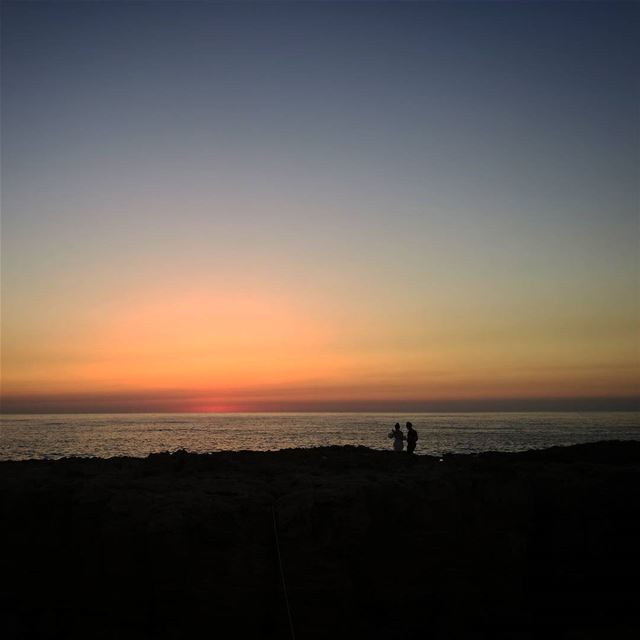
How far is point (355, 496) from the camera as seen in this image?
9430mm

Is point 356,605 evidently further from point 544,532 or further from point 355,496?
point 544,532

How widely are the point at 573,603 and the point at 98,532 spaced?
28.8 feet

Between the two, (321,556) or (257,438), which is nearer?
(321,556)

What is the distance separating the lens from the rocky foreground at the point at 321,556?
834 centimetres

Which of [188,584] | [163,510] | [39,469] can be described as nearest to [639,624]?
[188,584]

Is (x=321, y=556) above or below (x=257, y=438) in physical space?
above

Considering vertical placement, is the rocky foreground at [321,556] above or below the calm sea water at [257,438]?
above

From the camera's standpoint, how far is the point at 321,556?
28.9 feet

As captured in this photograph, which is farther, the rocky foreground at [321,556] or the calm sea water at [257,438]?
the calm sea water at [257,438]

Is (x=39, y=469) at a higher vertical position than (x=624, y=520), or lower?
higher

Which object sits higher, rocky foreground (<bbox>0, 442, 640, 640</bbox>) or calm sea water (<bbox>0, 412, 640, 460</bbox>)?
rocky foreground (<bbox>0, 442, 640, 640</bbox>)

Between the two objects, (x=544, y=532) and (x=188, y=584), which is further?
(x=544, y=532)

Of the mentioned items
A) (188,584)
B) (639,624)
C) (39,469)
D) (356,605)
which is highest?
(39,469)

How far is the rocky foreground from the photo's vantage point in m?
8.34
